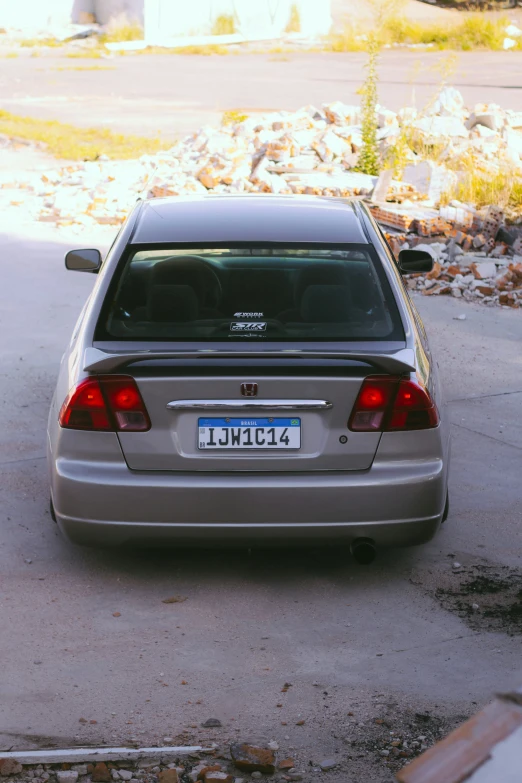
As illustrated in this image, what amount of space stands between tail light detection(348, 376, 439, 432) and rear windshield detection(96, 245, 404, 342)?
0.89ft

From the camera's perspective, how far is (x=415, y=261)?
641cm

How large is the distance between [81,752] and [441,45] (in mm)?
46935

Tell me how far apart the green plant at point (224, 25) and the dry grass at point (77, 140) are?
1257 inches

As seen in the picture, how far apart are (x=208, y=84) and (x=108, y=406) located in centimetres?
2986

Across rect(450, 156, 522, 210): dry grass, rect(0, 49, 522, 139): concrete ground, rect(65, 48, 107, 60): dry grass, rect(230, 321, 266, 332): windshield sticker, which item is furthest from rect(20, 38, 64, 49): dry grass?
rect(230, 321, 266, 332): windshield sticker

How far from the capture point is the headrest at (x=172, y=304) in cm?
462

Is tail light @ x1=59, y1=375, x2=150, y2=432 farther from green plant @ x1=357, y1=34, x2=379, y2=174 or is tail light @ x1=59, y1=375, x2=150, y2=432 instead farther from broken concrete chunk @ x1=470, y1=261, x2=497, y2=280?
green plant @ x1=357, y1=34, x2=379, y2=174

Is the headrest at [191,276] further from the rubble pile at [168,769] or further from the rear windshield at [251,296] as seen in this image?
the rubble pile at [168,769]

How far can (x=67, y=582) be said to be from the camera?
4656 millimetres

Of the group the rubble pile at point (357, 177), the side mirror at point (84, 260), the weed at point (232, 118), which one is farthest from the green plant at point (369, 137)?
the side mirror at point (84, 260)

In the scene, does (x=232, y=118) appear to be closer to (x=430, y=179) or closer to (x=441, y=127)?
(x=441, y=127)

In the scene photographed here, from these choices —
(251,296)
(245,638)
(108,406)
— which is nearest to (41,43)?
(251,296)

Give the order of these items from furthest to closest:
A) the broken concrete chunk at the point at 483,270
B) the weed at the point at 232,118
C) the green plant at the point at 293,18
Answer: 1. the green plant at the point at 293,18
2. the weed at the point at 232,118
3. the broken concrete chunk at the point at 483,270

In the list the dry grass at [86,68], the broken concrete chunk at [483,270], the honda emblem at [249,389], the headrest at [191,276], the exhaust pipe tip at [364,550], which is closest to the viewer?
the honda emblem at [249,389]
